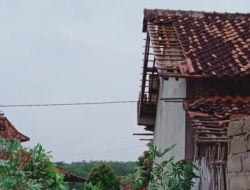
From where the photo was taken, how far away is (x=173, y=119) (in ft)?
33.5

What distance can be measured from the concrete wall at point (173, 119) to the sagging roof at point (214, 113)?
2.82 ft

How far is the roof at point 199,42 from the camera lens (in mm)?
8383

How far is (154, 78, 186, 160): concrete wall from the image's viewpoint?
9.04m

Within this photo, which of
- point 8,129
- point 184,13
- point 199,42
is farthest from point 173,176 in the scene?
point 8,129

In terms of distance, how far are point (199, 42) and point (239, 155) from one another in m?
4.55

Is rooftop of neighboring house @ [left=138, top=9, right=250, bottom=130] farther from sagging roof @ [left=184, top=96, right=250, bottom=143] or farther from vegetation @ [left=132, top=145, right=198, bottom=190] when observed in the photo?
vegetation @ [left=132, top=145, right=198, bottom=190]

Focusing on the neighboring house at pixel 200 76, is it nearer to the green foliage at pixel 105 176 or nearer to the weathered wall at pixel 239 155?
the weathered wall at pixel 239 155

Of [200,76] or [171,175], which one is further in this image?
[200,76]

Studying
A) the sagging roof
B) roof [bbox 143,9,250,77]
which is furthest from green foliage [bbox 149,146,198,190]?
roof [bbox 143,9,250,77]

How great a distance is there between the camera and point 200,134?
645 cm

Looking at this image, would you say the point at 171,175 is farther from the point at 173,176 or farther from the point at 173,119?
the point at 173,119

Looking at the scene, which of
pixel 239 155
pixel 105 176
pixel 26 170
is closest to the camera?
pixel 239 155

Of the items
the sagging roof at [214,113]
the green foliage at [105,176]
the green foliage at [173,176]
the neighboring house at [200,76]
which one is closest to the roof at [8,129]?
the green foliage at [105,176]

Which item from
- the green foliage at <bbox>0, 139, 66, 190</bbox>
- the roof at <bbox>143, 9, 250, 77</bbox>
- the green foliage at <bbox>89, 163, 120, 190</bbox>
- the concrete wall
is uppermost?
the roof at <bbox>143, 9, 250, 77</bbox>
